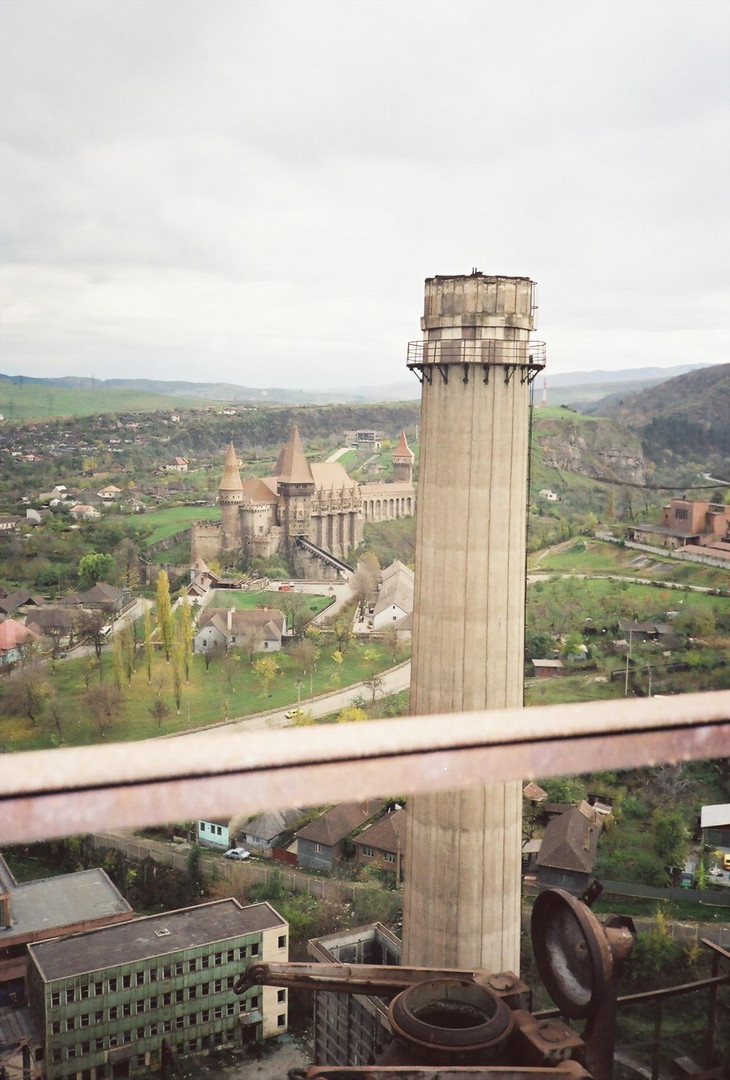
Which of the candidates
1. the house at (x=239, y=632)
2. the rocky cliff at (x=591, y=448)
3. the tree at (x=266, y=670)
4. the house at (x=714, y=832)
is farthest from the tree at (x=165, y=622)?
the rocky cliff at (x=591, y=448)

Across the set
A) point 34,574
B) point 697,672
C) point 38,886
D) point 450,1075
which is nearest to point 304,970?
point 450,1075

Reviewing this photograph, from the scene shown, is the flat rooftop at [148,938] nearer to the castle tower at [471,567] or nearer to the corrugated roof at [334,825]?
the castle tower at [471,567]

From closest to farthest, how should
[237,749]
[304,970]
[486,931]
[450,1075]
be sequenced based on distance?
[237,749], [450,1075], [304,970], [486,931]

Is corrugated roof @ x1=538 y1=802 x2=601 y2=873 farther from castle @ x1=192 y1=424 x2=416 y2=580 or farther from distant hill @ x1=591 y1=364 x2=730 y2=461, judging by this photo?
distant hill @ x1=591 y1=364 x2=730 y2=461

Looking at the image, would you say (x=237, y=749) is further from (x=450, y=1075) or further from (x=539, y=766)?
(x=450, y=1075)

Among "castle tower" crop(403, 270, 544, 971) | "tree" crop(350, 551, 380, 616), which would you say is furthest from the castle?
"castle tower" crop(403, 270, 544, 971)

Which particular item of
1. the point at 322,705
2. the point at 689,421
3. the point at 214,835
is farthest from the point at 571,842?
the point at 689,421
